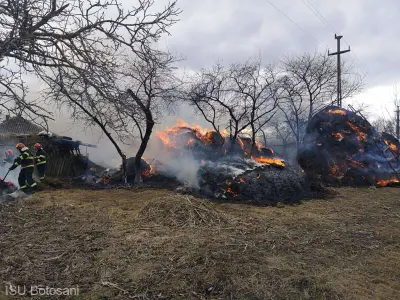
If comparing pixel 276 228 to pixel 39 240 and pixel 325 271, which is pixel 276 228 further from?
pixel 39 240

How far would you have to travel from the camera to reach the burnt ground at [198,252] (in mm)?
3938

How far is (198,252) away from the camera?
5031mm

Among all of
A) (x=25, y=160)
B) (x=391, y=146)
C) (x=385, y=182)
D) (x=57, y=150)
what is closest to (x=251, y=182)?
(x=25, y=160)

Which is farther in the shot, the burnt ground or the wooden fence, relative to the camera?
the wooden fence

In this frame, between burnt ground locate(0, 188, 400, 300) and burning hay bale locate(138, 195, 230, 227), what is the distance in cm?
2

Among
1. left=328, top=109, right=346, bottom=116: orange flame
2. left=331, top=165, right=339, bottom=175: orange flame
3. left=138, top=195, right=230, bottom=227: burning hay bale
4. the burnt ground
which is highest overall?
left=328, top=109, right=346, bottom=116: orange flame

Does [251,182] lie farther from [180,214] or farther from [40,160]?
[40,160]

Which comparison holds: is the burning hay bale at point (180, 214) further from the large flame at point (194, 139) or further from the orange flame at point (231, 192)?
the large flame at point (194, 139)

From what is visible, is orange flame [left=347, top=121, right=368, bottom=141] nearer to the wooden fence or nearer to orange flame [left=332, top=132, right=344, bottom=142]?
orange flame [left=332, top=132, right=344, bottom=142]

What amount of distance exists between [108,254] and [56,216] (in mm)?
2840

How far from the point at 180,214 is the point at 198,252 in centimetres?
196

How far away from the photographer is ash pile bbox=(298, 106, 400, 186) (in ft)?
50.0

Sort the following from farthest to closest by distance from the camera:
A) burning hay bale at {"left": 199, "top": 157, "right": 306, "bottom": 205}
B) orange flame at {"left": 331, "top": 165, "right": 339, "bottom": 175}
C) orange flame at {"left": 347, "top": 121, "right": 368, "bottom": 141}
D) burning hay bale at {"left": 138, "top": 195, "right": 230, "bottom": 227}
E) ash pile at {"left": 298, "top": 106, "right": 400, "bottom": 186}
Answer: orange flame at {"left": 347, "top": 121, "right": 368, "bottom": 141} → orange flame at {"left": 331, "top": 165, "right": 339, "bottom": 175} → ash pile at {"left": 298, "top": 106, "right": 400, "bottom": 186} → burning hay bale at {"left": 199, "top": 157, "right": 306, "bottom": 205} → burning hay bale at {"left": 138, "top": 195, "right": 230, "bottom": 227}

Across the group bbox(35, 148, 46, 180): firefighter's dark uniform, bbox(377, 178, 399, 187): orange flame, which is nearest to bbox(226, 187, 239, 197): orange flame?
bbox(35, 148, 46, 180): firefighter's dark uniform
